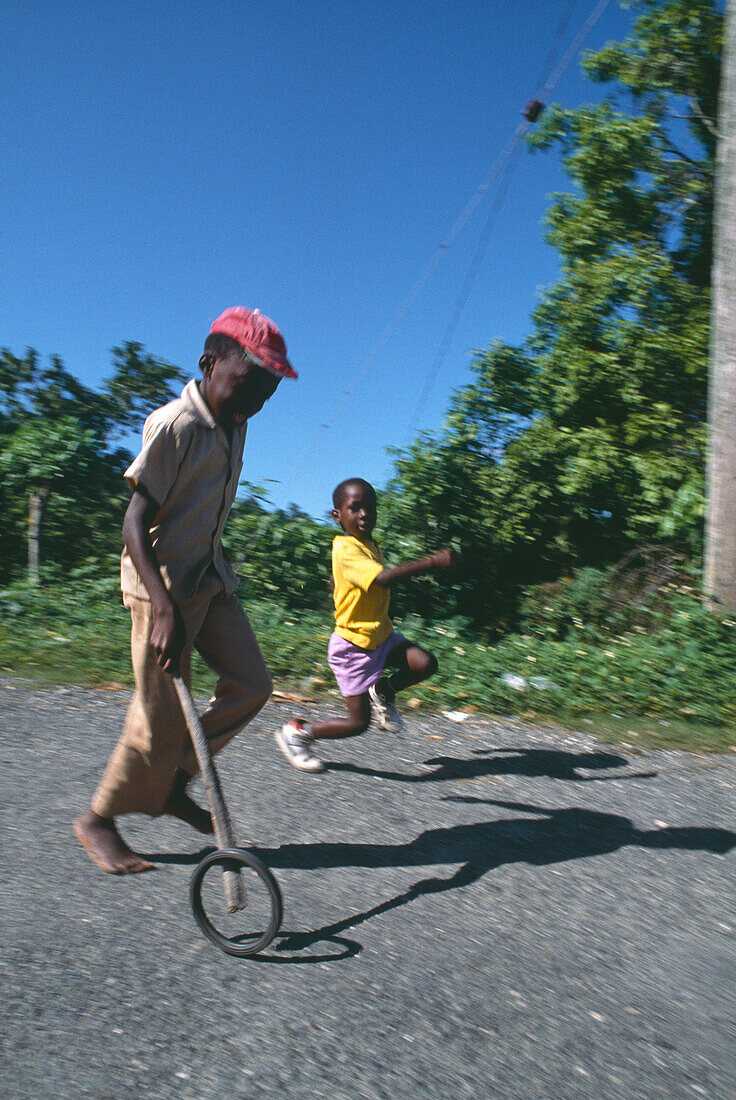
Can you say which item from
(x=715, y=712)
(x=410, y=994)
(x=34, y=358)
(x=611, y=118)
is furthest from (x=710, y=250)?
(x=410, y=994)

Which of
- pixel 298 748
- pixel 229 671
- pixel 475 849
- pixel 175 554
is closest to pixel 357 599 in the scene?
pixel 298 748

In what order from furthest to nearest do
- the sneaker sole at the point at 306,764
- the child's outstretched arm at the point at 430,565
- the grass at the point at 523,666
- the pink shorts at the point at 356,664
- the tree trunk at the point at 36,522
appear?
the tree trunk at the point at 36,522
the grass at the point at 523,666
the pink shorts at the point at 356,664
the sneaker sole at the point at 306,764
the child's outstretched arm at the point at 430,565

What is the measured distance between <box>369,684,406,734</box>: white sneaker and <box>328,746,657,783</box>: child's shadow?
0.25 meters

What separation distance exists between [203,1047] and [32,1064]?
Answer: 0.40 m

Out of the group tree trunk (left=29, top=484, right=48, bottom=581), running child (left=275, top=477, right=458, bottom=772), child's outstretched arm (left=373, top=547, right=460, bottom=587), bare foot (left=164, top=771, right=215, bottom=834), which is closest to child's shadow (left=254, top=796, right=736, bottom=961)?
bare foot (left=164, top=771, right=215, bottom=834)

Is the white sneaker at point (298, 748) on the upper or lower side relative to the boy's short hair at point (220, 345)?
lower

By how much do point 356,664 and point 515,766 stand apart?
1048 millimetres

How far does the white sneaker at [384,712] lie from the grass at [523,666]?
1041 mm

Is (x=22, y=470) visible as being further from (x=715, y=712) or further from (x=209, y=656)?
(x=715, y=712)

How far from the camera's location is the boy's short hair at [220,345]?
2.85 m

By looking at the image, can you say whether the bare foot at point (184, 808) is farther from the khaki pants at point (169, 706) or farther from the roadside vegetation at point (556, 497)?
the roadside vegetation at point (556, 497)

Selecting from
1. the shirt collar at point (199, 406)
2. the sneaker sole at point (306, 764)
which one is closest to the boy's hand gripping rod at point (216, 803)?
the shirt collar at point (199, 406)

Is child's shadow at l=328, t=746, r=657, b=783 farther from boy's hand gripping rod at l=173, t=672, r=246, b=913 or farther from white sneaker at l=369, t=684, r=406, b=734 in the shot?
boy's hand gripping rod at l=173, t=672, r=246, b=913

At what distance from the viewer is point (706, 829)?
3826mm
